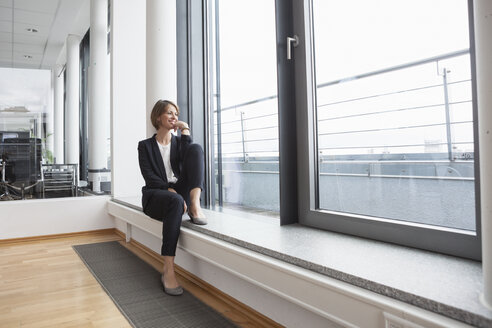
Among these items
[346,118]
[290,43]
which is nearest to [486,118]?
[346,118]

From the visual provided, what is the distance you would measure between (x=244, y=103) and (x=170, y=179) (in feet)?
2.57

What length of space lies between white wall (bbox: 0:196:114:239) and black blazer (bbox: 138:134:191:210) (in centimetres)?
174

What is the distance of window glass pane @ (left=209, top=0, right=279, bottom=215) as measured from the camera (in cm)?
227

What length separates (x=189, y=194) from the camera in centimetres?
210

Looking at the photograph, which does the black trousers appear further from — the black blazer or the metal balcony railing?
the metal balcony railing

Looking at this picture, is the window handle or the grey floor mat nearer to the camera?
the grey floor mat

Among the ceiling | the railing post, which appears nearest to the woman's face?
the railing post

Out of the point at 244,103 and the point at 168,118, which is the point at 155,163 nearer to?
the point at 168,118

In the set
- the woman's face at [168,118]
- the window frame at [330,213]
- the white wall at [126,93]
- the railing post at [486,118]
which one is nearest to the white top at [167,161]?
the woman's face at [168,118]

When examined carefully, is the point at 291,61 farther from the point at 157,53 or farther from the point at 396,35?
the point at 157,53

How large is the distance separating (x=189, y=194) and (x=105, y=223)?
79.6 inches

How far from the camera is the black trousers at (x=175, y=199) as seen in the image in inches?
76.4

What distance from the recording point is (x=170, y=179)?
2.24 m

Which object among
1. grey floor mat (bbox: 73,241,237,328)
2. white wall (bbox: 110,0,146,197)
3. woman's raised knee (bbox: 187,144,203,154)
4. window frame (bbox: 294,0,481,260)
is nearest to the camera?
window frame (bbox: 294,0,481,260)
